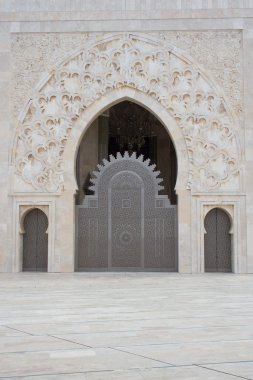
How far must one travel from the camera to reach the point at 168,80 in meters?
11.5

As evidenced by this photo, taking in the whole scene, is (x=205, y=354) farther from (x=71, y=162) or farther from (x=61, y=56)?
(x=61, y=56)

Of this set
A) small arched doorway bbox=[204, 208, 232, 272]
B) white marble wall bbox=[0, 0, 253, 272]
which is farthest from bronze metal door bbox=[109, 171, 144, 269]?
small arched doorway bbox=[204, 208, 232, 272]

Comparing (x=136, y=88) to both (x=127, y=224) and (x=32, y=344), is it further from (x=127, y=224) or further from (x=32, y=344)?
(x=32, y=344)

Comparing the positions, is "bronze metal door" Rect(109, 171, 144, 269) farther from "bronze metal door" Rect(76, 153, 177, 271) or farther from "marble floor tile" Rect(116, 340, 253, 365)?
"marble floor tile" Rect(116, 340, 253, 365)

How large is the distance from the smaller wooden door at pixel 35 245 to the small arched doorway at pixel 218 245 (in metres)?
3.57

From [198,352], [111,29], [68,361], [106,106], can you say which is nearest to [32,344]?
[68,361]

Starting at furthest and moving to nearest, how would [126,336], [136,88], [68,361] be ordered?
[136,88] → [126,336] → [68,361]

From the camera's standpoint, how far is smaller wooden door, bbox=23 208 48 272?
11.6m

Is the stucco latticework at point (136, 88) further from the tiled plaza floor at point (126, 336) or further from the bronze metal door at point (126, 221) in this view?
the tiled plaza floor at point (126, 336)

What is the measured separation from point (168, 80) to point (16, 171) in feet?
12.8

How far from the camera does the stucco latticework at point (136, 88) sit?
37.1 ft

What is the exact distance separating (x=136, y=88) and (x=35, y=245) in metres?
4.16

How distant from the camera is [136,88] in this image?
11555 mm

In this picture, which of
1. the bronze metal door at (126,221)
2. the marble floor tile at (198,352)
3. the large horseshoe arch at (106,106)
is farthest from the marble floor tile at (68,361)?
the bronze metal door at (126,221)
